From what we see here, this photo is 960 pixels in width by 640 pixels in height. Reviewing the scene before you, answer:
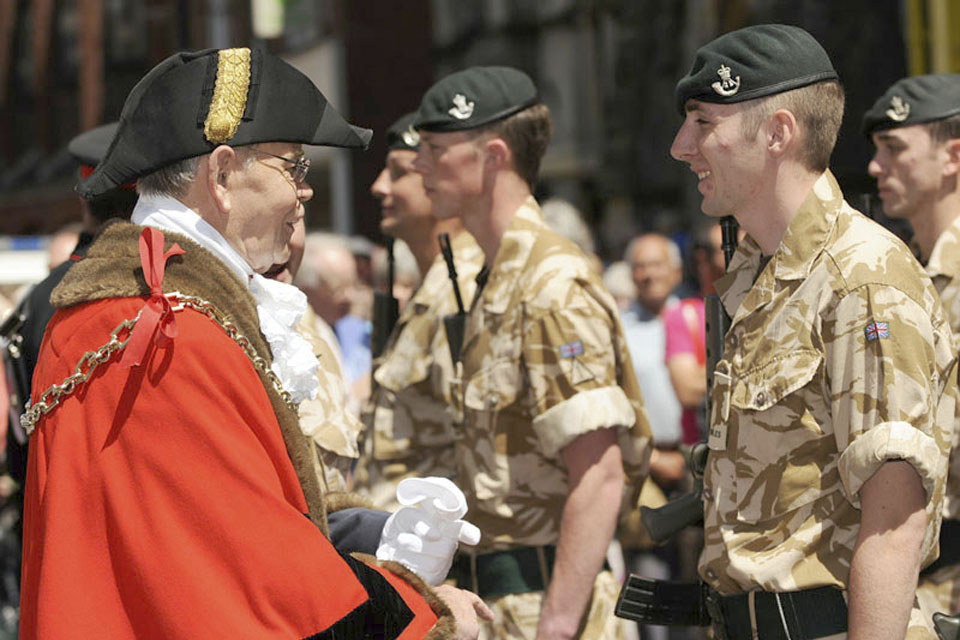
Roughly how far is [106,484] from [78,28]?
26.1 m

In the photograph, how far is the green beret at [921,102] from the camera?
4.39m

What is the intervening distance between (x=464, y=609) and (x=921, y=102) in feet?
7.88

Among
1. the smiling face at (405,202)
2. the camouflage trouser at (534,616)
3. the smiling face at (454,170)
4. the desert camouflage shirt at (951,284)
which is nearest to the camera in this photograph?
the camouflage trouser at (534,616)

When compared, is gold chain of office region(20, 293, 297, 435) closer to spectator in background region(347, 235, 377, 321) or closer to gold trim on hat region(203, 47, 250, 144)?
gold trim on hat region(203, 47, 250, 144)

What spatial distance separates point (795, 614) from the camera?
3.01m

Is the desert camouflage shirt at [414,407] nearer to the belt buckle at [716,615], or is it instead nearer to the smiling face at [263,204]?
the belt buckle at [716,615]

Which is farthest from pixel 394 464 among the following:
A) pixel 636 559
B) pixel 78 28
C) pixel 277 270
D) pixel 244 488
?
pixel 78 28

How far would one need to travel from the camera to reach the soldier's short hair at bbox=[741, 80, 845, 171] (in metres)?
3.13

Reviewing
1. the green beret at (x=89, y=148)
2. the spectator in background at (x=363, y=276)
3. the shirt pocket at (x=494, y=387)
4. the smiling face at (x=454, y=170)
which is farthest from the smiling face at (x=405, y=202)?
the spectator in background at (x=363, y=276)

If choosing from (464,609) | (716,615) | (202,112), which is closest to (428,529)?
(464,609)

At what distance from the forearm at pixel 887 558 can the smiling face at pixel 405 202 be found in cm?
267

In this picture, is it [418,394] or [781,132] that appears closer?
[781,132]

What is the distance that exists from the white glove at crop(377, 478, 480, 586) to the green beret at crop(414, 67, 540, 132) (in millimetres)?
1693

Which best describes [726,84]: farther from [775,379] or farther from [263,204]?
[263,204]
